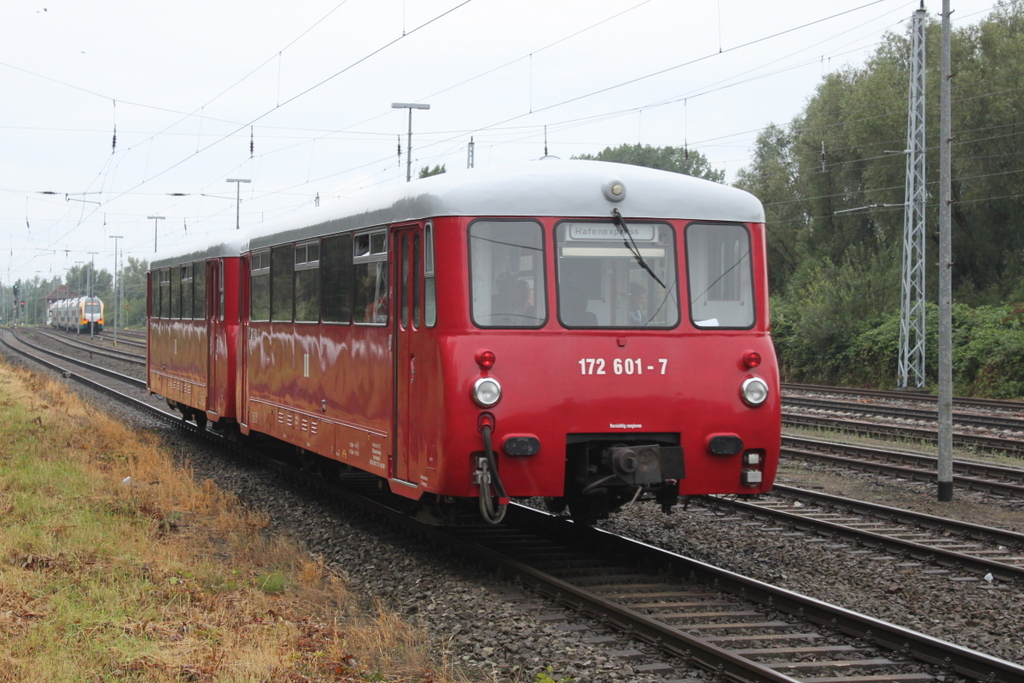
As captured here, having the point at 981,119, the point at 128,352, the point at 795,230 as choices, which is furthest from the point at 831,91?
the point at 128,352

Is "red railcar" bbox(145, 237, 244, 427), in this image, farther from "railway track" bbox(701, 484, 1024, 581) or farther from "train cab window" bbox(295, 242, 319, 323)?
"railway track" bbox(701, 484, 1024, 581)

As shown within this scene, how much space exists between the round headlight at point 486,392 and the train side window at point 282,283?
15.9 feet

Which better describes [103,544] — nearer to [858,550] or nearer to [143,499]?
[143,499]

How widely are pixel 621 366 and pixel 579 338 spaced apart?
37 centimetres

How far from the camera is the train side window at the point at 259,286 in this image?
13.6 m

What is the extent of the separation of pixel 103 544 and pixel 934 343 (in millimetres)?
26192

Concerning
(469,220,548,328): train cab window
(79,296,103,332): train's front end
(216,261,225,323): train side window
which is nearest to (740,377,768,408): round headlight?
(469,220,548,328): train cab window

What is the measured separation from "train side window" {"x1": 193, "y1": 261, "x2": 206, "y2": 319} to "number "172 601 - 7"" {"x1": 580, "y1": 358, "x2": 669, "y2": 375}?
10.4 meters

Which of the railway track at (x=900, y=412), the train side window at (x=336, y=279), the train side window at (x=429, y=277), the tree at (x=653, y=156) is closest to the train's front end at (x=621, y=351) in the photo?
the train side window at (x=429, y=277)

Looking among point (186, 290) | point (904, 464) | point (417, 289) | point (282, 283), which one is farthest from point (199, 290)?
point (904, 464)

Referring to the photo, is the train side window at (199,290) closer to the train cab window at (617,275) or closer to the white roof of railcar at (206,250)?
the white roof of railcar at (206,250)

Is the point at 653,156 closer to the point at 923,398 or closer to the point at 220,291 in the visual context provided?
the point at 923,398

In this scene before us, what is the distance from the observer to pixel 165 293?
68.5ft

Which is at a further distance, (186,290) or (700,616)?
(186,290)
